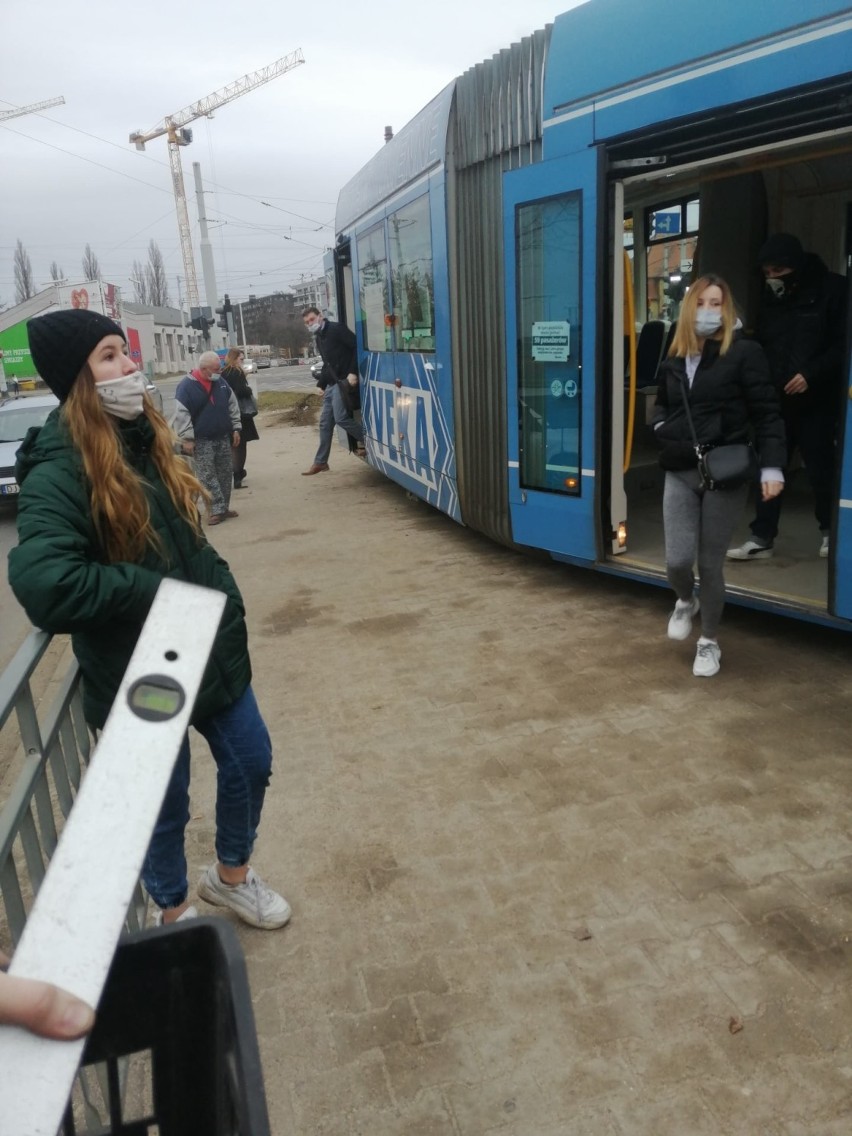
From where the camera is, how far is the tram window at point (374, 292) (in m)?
8.35

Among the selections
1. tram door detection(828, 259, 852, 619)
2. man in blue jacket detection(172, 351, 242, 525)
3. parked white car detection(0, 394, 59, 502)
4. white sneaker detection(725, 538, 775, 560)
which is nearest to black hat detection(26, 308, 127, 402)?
tram door detection(828, 259, 852, 619)

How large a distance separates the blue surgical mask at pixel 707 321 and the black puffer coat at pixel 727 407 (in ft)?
0.26

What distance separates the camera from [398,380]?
826cm

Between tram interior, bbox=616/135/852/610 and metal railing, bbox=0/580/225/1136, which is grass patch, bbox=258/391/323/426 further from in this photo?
metal railing, bbox=0/580/225/1136

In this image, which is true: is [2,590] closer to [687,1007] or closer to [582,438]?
[582,438]

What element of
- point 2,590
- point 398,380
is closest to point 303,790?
point 398,380

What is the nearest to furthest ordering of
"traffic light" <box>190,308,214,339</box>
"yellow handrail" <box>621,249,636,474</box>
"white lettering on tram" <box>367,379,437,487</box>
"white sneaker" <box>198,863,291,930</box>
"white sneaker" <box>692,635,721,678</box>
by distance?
"white sneaker" <box>198,863,291,930</box> → "white sneaker" <box>692,635,721,678</box> → "yellow handrail" <box>621,249,636,474</box> → "white lettering on tram" <box>367,379,437,487</box> → "traffic light" <box>190,308,214,339</box>

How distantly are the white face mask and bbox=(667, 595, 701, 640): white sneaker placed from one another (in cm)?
335

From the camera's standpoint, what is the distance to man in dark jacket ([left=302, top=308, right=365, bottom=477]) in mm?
10516

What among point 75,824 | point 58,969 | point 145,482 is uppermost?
point 145,482

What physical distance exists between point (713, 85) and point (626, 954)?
12.7 ft

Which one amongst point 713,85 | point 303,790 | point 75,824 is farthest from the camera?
point 713,85

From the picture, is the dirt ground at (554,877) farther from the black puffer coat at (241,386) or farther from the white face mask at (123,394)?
the black puffer coat at (241,386)

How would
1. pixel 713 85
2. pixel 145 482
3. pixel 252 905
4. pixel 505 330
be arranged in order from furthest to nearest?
1. pixel 505 330
2. pixel 713 85
3. pixel 252 905
4. pixel 145 482
